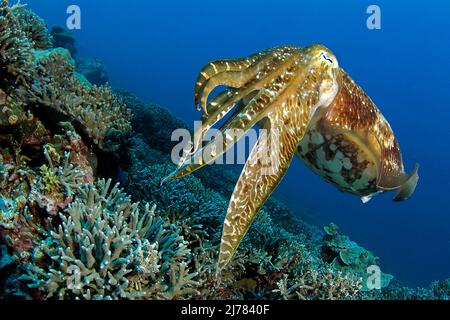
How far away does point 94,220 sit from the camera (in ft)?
10.3

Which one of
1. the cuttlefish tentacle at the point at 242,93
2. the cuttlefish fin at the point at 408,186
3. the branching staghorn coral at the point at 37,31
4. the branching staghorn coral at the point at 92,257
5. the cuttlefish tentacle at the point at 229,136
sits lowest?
the branching staghorn coral at the point at 92,257

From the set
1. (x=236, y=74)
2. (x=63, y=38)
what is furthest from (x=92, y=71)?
(x=236, y=74)

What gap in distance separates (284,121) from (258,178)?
1.69ft

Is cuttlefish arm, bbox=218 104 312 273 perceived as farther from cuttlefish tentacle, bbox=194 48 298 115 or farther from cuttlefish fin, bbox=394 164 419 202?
cuttlefish fin, bbox=394 164 419 202

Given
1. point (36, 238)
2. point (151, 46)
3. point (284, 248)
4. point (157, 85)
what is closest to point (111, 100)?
point (36, 238)

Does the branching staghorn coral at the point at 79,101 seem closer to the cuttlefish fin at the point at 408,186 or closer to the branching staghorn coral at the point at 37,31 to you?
the branching staghorn coral at the point at 37,31

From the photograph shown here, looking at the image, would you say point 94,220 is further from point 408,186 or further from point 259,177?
point 408,186

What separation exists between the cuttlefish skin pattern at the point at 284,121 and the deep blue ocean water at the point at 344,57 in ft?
150

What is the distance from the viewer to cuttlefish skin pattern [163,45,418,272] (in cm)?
238

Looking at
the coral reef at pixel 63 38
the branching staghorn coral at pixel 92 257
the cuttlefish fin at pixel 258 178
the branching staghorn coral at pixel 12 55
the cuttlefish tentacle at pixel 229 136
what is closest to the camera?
the cuttlefish tentacle at pixel 229 136

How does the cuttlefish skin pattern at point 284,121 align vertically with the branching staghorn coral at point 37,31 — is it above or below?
below

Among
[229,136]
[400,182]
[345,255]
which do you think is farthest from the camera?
[345,255]

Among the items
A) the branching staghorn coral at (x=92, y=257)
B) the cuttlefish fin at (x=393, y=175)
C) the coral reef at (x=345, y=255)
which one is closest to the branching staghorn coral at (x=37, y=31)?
the branching staghorn coral at (x=92, y=257)

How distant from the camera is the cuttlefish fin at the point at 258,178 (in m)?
2.37
